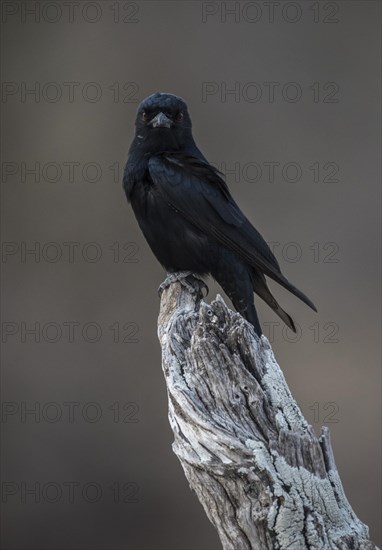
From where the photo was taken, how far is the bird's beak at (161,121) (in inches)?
156


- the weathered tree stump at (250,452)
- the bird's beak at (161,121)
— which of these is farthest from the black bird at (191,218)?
the weathered tree stump at (250,452)

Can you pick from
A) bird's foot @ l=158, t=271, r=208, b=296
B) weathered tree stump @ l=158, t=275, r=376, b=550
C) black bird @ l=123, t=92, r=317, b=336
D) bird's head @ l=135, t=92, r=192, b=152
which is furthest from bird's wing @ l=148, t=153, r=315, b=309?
weathered tree stump @ l=158, t=275, r=376, b=550

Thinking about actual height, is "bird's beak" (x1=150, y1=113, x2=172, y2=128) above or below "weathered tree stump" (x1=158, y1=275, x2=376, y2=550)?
above

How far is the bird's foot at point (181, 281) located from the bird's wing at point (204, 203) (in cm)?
21

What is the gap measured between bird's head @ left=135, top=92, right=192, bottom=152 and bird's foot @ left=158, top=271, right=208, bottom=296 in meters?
0.65

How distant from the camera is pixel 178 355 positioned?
2.54 m

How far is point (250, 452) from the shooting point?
2076 mm

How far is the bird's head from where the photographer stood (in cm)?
403

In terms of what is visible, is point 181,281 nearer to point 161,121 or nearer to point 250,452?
point 161,121

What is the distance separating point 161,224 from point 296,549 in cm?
221

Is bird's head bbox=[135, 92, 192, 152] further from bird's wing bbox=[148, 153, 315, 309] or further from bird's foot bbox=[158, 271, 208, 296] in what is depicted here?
bird's foot bbox=[158, 271, 208, 296]

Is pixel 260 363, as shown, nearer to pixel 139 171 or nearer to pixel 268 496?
pixel 268 496

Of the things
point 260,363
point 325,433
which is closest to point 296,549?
point 325,433

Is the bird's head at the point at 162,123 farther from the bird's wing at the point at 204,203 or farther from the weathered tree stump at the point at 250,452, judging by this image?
the weathered tree stump at the point at 250,452
